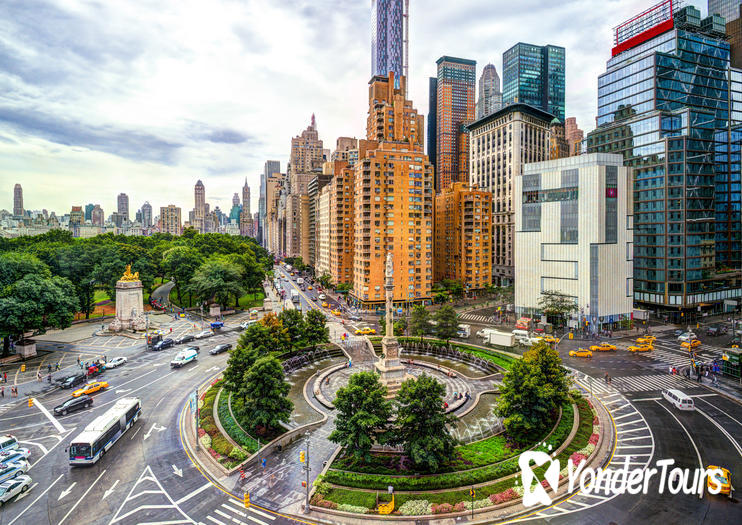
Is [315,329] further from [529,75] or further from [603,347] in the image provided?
[529,75]

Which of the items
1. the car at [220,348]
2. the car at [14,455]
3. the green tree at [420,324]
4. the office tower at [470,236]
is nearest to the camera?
the car at [14,455]

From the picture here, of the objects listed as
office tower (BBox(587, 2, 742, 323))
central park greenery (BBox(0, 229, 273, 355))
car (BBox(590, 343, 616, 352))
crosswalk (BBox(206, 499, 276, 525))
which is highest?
office tower (BBox(587, 2, 742, 323))

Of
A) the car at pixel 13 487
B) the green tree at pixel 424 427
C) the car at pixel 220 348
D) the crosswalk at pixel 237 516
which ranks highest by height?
the green tree at pixel 424 427

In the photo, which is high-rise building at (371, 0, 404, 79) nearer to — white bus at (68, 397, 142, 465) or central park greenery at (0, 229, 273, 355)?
central park greenery at (0, 229, 273, 355)

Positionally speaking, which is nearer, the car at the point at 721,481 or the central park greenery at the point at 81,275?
the car at the point at 721,481

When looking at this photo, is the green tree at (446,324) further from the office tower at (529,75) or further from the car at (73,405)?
the office tower at (529,75)

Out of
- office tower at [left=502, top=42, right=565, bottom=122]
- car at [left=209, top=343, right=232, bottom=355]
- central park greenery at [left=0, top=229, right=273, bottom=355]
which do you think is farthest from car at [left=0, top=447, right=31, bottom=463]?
office tower at [left=502, top=42, right=565, bottom=122]

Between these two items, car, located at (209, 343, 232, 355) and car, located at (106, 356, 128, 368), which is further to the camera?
car, located at (209, 343, 232, 355)

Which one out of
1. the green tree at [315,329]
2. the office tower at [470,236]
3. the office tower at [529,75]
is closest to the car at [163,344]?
the green tree at [315,329]
